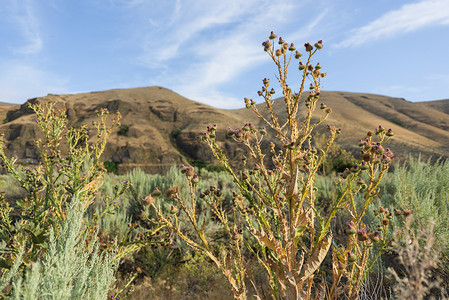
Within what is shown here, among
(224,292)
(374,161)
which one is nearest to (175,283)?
(224,292)

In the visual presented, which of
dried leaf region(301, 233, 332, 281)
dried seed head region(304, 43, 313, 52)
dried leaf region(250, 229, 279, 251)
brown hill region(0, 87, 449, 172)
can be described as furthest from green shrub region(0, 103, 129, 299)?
brown hill region(0, 87, 449, 172)

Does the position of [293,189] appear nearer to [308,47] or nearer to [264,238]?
[264,238]

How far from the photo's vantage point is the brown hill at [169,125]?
66.6 ft

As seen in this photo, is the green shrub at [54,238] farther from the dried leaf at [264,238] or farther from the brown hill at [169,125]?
the brown hill at [169,125]

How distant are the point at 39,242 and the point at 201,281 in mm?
2100

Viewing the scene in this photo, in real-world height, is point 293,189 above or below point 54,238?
above

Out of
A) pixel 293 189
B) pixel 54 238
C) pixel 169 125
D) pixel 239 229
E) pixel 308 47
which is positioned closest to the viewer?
pixel 293 189

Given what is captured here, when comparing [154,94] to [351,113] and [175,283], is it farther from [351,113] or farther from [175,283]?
[175,283]

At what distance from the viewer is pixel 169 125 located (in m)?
27.8

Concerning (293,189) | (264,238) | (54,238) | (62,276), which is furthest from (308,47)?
(54,238)

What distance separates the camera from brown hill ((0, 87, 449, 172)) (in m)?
20.3

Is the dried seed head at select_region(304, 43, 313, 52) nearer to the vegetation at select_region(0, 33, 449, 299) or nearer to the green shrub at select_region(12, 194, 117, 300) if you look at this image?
the vegetation at select_region(0, 33, 449, 299)

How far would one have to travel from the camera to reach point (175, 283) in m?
3.76

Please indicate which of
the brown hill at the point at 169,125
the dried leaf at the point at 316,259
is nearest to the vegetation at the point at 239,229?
the dried leaf at the point at 316,259
